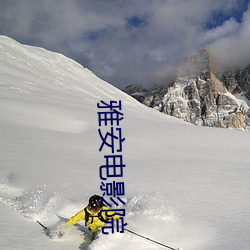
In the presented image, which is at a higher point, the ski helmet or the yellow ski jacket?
the ski helmet

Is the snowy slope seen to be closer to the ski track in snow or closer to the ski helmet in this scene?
the ski track in snow

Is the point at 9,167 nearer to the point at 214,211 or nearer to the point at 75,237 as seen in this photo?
the point at 75,237

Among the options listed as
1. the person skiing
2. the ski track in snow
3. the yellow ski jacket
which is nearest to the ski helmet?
the person skiing

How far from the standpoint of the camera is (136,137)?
1426 centimetres

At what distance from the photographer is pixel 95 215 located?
18.8 feet

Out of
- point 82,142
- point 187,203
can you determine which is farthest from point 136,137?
point 187,203

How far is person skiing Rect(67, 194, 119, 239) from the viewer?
565 cm

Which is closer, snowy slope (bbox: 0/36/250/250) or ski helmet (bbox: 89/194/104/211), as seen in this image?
snowy slope (bbox: 0/36/250/250)

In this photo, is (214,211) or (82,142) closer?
Result: (214,211)

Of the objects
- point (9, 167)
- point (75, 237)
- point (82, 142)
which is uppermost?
point (82, 142)

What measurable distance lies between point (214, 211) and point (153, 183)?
84.4 inches

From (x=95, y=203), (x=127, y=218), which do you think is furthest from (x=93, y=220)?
(x=127, y=218)

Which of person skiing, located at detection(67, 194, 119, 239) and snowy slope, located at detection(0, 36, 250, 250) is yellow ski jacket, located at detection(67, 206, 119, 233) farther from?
snowy slope, located at detection(0, 36, 250, 250)

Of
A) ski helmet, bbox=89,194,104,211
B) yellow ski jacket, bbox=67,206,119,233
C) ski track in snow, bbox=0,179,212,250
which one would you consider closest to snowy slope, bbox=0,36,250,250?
ski track in snow, bbox=0,179,212,250
